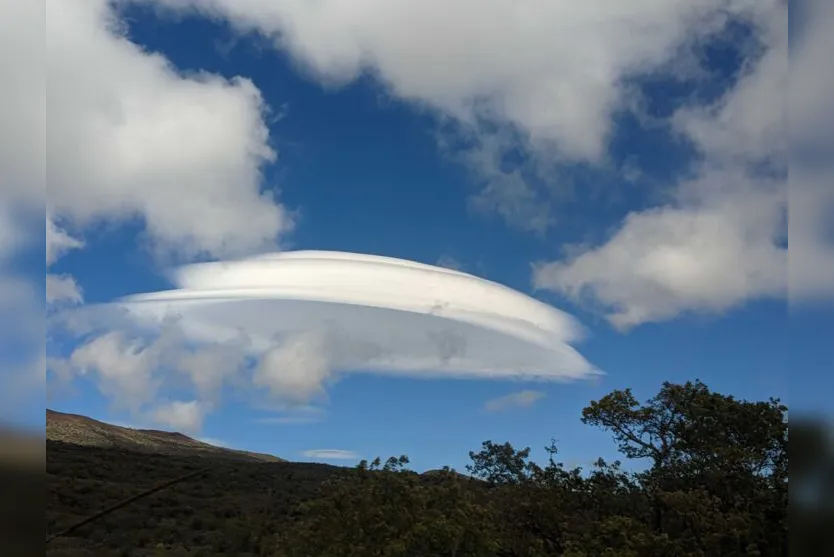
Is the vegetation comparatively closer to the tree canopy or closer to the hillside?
the tree canopy

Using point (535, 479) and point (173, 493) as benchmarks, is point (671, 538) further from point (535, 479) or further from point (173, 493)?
point (173, 493)

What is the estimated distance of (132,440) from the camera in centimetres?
3444

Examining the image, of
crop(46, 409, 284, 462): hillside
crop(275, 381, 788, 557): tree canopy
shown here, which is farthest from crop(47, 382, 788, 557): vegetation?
crop(46, 409, 284, 462): hillside

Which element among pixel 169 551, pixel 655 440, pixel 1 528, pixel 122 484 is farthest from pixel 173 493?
pixel 1 528

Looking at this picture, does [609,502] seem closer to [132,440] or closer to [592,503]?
[592,503]

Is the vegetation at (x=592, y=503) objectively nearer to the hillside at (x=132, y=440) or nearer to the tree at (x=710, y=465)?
the tree at (x=710, y=465)

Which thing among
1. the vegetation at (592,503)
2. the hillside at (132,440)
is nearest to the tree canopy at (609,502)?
the vegetation at (592,503)

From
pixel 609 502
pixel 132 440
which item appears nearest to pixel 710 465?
pixel 609 502

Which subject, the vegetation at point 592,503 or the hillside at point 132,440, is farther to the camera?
the hillside at point 132,440

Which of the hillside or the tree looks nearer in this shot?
the tree

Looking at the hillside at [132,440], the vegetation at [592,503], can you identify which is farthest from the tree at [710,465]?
the hillside at [132,440]

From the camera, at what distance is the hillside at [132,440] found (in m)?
30.2

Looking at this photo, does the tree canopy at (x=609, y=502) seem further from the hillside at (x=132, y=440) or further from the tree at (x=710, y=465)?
the hillside at (x=132, y=440)

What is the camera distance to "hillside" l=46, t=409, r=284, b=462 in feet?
98.9
